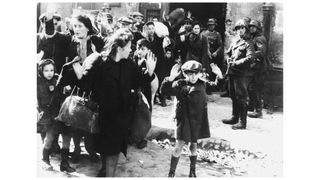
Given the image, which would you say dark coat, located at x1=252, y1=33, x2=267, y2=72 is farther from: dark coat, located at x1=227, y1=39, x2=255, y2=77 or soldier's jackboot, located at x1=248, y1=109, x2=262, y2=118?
soldier's jackboot, located at x1=248, y1=109, x2=262, y2=118

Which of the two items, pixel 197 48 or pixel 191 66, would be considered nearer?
pixel 191 66

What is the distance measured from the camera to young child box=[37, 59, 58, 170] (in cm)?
391

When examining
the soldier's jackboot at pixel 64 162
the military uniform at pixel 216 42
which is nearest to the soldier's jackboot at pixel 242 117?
the military uniform at pixel 216 42

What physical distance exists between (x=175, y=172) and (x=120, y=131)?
0.76 meters

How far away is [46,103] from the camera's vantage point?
3.93m

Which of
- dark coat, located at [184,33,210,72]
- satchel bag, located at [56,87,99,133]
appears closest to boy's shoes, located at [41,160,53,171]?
satchel bag, located at [56,87,99,133]

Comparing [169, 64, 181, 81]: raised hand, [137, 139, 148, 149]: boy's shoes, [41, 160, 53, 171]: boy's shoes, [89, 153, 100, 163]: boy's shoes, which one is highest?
[169, 64, 181, 81]: raised hand

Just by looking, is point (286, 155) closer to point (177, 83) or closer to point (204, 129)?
point (204, 129)

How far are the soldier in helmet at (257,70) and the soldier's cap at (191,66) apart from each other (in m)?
0.62

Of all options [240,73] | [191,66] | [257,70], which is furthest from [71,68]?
[257,70]

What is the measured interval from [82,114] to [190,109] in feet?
3.74

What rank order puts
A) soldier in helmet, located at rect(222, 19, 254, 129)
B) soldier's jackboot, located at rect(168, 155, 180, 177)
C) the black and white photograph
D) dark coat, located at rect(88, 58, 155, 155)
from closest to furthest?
dark coat, located at rect(88, 58, 155, 155) → the black and white photograph → soldier's jackboot, located at rect(168, 155, 180, 177) → soldier in helmet, located at rect(222, 19, 254, 129)

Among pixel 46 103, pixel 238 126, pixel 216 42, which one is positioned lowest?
pixel 238 126

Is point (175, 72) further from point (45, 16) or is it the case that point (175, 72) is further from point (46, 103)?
point (45, 16)
